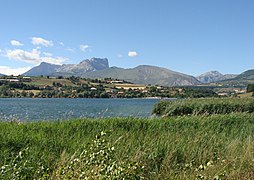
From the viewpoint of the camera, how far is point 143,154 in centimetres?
773

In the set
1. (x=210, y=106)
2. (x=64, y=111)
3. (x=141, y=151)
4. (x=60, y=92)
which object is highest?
(x=141, y=151)

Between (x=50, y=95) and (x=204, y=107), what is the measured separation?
11589cm

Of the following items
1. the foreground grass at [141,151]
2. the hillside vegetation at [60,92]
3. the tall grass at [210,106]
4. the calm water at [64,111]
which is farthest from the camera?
the hillside vegetation at [60,92]

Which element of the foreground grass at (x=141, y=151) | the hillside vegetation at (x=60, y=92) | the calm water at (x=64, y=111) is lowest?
the hillside vegetation at (x=60, y=92)

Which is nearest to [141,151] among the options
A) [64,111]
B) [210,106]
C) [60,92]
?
[210,106]

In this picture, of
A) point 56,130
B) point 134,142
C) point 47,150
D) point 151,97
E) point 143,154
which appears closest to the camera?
point 143,154

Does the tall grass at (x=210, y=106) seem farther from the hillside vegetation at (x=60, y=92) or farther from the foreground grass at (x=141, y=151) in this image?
the hillside vegetation at (x=60, y=92)

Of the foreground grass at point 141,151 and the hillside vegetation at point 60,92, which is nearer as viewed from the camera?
the foreground grass at point 141,151

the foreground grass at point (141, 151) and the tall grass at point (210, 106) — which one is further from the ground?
the foreground grass at point (141, 151)

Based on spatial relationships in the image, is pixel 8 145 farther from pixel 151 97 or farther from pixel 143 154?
pixel 151 97

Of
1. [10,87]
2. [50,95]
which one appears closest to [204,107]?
[50,95]

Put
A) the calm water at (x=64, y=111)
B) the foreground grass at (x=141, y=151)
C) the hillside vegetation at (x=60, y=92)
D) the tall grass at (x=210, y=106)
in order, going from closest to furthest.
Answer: the foreground grass at (x=141, y=151), the calm water at (x=64, y=111), the tall grass at (x=210, y=106), the hillside vegetation at (x=60, y=92)

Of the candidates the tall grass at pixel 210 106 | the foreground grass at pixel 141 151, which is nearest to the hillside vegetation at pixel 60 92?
the tall grass at pixel 210 106

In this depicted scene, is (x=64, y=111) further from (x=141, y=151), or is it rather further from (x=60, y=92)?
(x=60, y=92)
